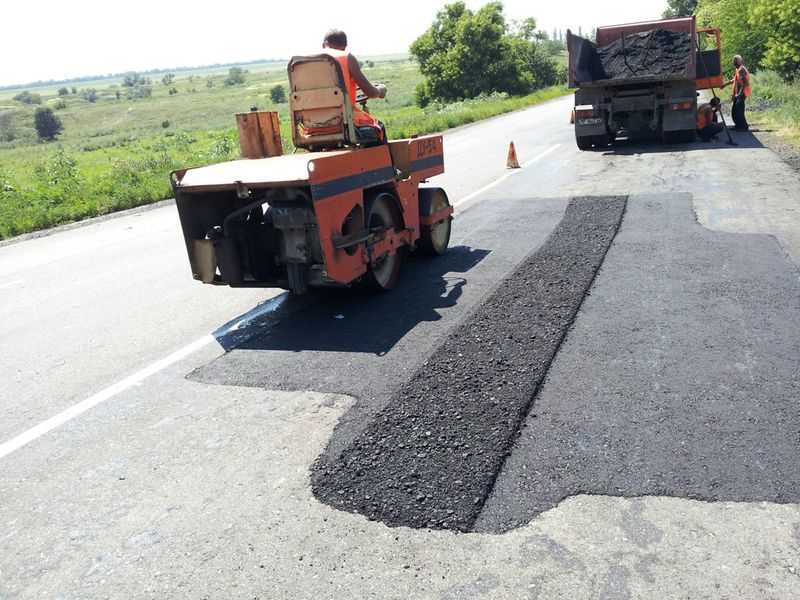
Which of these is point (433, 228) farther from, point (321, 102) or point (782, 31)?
point (782, 31)

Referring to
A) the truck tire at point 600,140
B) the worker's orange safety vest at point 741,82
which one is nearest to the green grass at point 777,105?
the worker's orange safety vest at point 741,82

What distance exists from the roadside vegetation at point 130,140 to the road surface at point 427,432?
864cm

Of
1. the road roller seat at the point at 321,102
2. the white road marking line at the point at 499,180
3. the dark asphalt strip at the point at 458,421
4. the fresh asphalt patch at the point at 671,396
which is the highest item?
the road roller seat at the point at 321,102

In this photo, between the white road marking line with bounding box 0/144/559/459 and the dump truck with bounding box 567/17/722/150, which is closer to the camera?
the white road marking line with bounding box 0/144/559/459

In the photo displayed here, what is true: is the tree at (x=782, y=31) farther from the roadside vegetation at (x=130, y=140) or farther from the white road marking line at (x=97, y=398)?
the white road marking line at (x=97, y=398)

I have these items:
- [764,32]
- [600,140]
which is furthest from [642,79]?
[764,32]

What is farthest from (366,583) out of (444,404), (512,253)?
(512,253)

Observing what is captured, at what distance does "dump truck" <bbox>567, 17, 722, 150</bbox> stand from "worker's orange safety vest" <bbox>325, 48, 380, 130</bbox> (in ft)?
34.4

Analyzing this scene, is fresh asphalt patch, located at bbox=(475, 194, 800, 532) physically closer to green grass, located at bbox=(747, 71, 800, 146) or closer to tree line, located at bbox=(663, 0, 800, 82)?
green grass, located at bbox=(747, 71, 800, 146)

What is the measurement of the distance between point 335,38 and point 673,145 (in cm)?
1230

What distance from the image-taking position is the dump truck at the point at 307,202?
6.07m

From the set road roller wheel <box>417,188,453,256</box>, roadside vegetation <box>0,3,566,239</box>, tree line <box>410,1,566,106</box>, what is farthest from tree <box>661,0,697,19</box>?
road roller wheel <box>417,188,453,256</box>

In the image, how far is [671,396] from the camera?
14.7 ft

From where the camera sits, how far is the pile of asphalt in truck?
16391 mm
